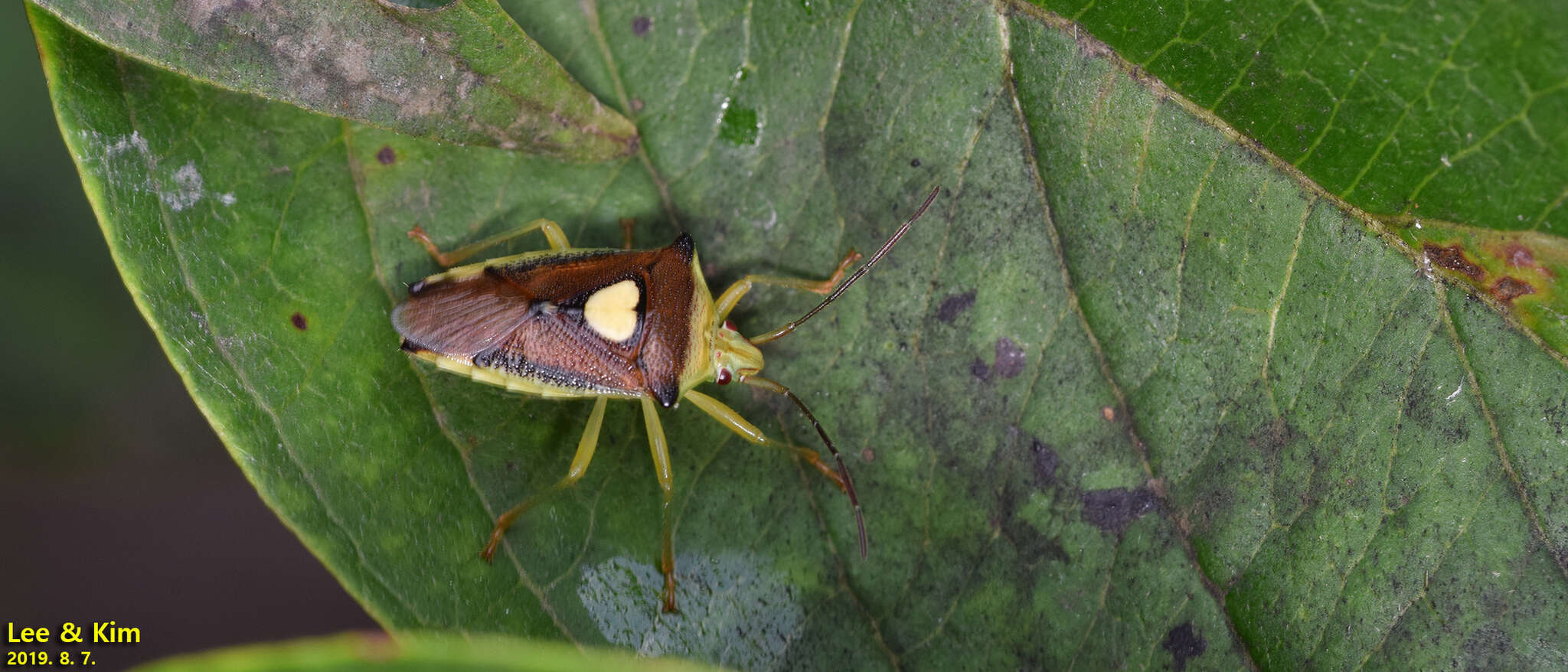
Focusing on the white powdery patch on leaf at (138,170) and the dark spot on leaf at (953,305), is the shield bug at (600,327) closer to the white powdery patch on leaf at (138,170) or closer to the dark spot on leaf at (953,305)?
the dark spot on leaf at (953,305)

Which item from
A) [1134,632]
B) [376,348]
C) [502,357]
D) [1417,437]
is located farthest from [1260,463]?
[376,348]

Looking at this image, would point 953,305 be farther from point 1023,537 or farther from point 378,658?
point 378,658

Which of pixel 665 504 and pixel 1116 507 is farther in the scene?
pixel 665 504

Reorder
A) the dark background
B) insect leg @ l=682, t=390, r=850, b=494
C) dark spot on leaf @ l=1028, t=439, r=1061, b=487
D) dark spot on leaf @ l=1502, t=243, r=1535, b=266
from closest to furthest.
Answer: dark spot on leaf @ l=1502, t=243, r=1535, b=266, dark spot on leaf @ l=1028, t=439, r=1061, b=487, insect leg @ l=682, t=390, r=850, b=494, the dark background

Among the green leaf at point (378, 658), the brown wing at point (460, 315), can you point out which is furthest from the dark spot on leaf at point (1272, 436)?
the brown wing at point (460, 315)

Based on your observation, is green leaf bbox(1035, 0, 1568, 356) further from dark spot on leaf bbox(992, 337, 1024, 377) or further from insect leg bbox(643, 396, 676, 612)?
insect leg bbox(643, 396, 676, 612)

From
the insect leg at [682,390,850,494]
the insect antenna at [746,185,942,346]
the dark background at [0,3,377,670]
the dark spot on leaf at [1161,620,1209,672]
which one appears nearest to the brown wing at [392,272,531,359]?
the insect leg at [682,390,850,494]

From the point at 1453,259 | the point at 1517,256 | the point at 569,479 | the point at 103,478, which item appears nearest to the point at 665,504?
the point at 569,479
